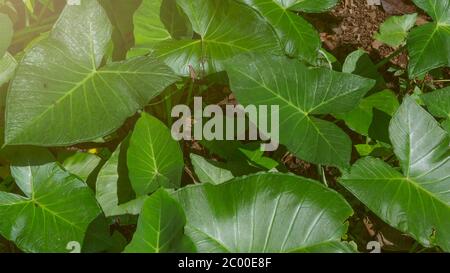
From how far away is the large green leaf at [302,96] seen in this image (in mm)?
1427

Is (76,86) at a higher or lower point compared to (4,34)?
lower

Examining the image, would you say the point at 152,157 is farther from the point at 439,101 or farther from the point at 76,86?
the point at 439,101

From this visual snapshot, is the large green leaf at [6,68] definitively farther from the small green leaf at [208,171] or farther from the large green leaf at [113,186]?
the small green leaf at [208,171]

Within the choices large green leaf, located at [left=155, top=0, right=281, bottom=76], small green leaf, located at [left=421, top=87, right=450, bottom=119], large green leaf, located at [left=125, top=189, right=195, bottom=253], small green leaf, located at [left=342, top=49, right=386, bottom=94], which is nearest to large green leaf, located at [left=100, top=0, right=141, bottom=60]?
large green leaf, located at [left=155, top=0, right=281, bottom=76]

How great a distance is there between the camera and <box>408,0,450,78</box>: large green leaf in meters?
1.64

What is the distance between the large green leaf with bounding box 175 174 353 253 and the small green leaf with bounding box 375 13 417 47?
0.84 meters

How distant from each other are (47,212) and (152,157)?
0.29 m

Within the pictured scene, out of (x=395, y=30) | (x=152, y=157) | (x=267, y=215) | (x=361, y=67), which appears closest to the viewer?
(x=267, y=215)

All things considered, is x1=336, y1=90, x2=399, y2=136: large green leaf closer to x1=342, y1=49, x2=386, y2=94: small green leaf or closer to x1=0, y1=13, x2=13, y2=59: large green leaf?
x1=342, y1=49, x2=386, y2=94: small green leaf

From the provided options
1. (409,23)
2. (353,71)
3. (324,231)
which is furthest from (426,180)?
(409,23)

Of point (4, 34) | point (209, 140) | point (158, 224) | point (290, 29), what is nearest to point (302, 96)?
point (290, 29)

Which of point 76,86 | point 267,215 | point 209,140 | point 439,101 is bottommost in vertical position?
point 267,215

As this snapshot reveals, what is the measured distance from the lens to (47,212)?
1.44 m

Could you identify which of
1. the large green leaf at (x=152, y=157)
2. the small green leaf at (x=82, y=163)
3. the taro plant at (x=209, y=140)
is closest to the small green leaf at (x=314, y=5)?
the taro plant at (x=209, y=140)
